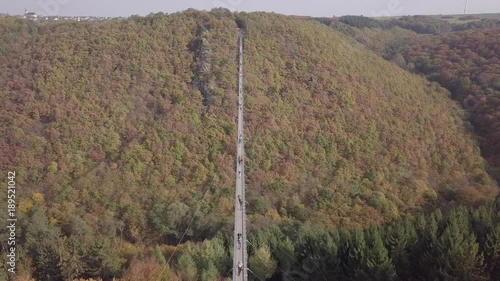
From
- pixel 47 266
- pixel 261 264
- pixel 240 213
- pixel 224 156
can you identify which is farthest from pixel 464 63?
pixel 47 266

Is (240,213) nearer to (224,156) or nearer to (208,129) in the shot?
Answer: (224,156)

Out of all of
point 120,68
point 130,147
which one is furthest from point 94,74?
point 130,147

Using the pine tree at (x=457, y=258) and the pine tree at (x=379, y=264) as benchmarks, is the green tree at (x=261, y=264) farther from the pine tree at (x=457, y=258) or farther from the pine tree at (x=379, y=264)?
the pine tree at (x=457, y=258)

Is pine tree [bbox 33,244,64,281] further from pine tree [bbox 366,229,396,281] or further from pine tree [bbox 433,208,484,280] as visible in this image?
pine tree [bbox 433,208,484,280]

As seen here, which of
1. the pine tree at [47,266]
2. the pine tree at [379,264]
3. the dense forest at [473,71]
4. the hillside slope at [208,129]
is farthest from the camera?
the dense forest at [473,71]

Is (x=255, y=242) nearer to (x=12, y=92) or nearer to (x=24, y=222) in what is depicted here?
(x=24, y=222)

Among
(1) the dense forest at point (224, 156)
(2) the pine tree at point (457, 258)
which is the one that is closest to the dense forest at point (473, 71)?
(1) the dense forest at point (224, 156)

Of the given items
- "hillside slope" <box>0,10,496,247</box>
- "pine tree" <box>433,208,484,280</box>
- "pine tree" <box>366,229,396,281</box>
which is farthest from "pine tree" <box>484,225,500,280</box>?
"hillside slope" <box>0,10,496,247</box>
